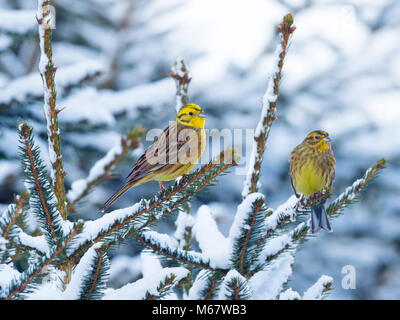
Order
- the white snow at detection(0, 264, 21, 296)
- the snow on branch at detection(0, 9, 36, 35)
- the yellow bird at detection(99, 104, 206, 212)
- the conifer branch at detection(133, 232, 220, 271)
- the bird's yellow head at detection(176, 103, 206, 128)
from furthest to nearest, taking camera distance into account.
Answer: the snow on branch at detection(0, 9, 36, 35)
the bird's yellow head at detection(176, 103, 206, 128)
the yellow bird at detection(99, 104, 206, 212)
the conifer branch at detection(133, 232, 220, 271)
the white snow at detection(0, 264, 21, 296)

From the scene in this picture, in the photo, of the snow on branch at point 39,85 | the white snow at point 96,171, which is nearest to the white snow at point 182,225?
the white snow at point 96,171

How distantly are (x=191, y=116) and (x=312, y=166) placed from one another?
2.59 feet

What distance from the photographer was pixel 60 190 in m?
1.62

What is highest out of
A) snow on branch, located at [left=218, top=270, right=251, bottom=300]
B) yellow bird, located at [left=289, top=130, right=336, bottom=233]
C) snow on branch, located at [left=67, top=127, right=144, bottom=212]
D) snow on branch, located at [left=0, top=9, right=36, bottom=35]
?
snow on branch, located at [left=0, top=9, right=36, bottom=35]

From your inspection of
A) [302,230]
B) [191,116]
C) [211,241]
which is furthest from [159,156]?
[302,230]

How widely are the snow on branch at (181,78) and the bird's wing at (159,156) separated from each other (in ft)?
0.80

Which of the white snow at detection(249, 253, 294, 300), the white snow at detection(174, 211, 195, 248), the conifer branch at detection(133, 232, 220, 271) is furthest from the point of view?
the white snow at detection(174, 211, 195, 248)

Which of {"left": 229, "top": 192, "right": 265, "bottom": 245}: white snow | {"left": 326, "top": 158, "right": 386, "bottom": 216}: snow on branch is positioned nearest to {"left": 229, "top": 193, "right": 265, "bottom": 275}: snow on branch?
{"left": 229, "top": 192, "right": 265, "bottom": 245}: white snow

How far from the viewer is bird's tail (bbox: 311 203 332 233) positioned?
1.66 m

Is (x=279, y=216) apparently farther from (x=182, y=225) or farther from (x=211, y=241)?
(x=182, y=225)

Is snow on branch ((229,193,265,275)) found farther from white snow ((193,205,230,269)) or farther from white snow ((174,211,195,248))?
white snow ((174,211,195,248))

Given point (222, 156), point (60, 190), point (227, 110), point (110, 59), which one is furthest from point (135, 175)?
point (110, 59)

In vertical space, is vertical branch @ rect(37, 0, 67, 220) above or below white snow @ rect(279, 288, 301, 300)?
above

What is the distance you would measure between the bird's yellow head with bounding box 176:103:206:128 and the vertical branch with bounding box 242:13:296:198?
51 centimetres
